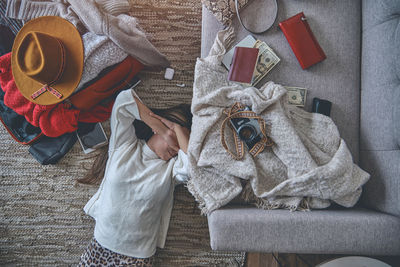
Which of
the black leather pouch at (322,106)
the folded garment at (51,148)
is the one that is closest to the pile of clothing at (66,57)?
the folded garment at (51,148)

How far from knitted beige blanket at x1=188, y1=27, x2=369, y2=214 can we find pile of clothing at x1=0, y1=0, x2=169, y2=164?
38 cm

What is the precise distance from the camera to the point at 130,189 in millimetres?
1117

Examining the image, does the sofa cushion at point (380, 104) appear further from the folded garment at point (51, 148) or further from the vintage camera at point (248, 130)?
the folded garment at point (51, 148)

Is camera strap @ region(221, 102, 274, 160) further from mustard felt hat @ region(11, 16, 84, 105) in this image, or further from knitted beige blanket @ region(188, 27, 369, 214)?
mustard felt hat @ region(11, 16, 84, 105)

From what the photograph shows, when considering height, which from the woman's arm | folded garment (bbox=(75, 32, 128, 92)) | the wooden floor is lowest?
the wooden floor

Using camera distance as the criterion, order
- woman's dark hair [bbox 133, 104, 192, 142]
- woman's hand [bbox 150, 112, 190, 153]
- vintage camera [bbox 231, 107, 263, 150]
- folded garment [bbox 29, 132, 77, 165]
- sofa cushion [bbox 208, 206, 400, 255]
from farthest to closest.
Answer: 1. folded garment [bbox 29, 132, 77, 165]
2. woman's dark hair [bbox 133, 104, 192, 142]
3. woman's hand [bbox 150, 112, 190, 153]
4. vintage camera [bbox 231, 107, 263, 150]
5. sofa cushion [bbox 208, 206, 400, 255]

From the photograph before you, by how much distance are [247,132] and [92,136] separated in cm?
88

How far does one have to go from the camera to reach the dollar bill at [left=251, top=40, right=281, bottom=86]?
3.33 feet

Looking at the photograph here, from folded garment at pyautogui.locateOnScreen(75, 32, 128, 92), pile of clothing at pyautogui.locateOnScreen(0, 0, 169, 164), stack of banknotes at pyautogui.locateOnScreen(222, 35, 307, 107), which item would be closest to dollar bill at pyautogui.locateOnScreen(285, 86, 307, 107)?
stack of banknotes at pyautogui.locateOnScreen(222, 35, 307, 107)

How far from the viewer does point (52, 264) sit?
1387 millimetres

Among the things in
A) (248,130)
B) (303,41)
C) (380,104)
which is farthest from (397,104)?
(248,130)

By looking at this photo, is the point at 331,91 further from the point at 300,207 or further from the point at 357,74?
the point at 300,207

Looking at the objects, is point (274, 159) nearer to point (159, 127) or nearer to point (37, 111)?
→ point (159, 127)

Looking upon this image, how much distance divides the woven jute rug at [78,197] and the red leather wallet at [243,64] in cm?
39
